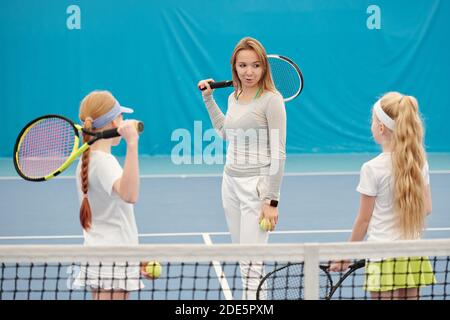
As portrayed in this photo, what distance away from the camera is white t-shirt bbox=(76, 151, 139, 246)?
3.00 m

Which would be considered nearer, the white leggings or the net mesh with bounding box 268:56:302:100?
the white leggings

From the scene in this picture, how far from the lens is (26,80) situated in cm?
1093

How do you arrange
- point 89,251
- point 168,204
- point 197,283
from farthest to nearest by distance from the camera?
point 168,204
point 197,283
point 89,251

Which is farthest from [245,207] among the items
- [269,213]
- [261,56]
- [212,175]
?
[212,175]

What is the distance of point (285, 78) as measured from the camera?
497cm

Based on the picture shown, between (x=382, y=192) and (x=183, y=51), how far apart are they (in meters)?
8.06

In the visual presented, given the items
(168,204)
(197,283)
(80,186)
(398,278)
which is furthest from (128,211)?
(168,204)

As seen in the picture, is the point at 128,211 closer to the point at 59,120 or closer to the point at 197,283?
the point at 59,120

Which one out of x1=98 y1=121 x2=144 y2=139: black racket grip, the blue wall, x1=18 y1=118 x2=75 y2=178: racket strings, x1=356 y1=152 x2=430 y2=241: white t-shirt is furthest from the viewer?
the blue wall

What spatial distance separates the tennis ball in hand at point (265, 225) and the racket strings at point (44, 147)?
879 millimetres

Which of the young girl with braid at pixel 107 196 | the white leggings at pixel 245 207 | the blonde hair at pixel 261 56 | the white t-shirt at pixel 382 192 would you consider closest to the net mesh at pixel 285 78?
the blonde hair at pixel 261 56

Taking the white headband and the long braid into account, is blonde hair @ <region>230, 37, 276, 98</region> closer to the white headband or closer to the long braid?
the white headband

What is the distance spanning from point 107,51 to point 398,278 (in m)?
8.41

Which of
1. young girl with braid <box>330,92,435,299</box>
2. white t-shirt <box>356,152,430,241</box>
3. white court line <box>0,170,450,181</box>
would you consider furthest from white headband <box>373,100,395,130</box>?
white court line <box>0,170,450,181</box>
